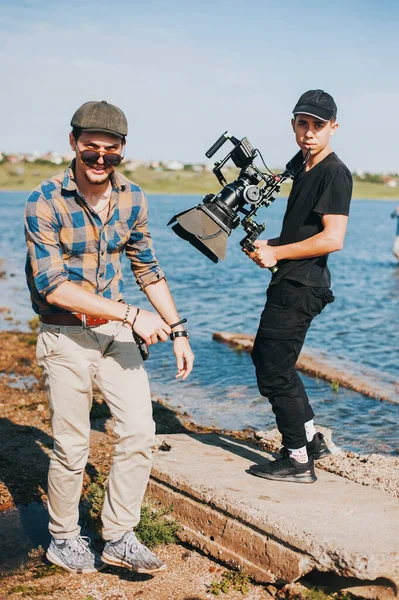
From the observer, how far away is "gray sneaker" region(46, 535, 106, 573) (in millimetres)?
4172

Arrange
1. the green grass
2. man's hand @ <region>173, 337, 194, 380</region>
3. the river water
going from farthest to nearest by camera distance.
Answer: the green grass
the river water
man's hand @ <region>173, 337, 194, 380</region>

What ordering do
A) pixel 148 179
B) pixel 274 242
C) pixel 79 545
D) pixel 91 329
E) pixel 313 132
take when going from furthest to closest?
pixel 148 179, pixel 274 242, pixel 313 132, pixel 79 545, pixel 91 329

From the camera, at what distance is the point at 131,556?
4.01 meters

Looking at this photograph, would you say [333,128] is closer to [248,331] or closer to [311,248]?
[311,248]

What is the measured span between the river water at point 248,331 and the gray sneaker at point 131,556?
379cm

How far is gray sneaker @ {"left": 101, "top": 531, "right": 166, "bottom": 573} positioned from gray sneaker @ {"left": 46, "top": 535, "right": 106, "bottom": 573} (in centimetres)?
17

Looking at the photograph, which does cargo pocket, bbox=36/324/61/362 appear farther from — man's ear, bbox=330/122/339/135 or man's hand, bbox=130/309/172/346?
man's ear, bbox=330/122/339/135

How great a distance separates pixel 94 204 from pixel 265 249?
1.29 meters

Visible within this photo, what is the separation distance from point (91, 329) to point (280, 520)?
156 cm

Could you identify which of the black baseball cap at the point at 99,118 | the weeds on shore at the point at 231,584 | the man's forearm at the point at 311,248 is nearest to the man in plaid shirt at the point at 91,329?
the black baseball cap at the point at 99,118

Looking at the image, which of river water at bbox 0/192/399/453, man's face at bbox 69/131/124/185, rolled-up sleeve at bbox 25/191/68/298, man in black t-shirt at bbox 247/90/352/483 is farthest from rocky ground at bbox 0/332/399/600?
man's face at bbox 69/131/124/185

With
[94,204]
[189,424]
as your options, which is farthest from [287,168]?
[189,424]

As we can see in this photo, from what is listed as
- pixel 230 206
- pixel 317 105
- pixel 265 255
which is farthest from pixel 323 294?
pixel 317 105

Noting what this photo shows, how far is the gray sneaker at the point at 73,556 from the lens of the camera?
13.7ft
